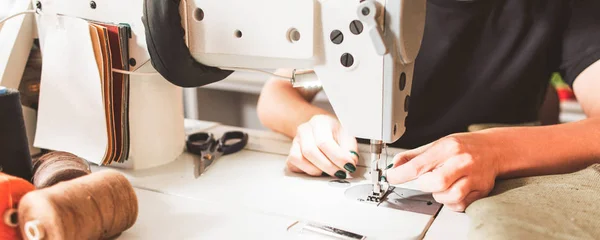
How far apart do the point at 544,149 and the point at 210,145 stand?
2.07 ft

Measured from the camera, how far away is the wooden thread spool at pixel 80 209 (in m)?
0.65

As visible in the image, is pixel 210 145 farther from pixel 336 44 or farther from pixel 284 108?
pixel 336 44

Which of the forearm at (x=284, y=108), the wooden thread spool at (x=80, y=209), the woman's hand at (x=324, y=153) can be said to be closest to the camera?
the wooden thread spool at (x=80, y=209)

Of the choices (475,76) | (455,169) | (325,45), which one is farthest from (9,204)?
(475,76)

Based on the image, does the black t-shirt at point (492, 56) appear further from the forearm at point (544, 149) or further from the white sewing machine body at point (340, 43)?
the white sewing machine body at point (340, 43)

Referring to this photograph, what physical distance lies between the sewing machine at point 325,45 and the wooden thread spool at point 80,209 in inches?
9.3

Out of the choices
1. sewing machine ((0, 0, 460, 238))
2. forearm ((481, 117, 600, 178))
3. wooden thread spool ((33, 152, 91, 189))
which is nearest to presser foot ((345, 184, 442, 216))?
sewing machine ((0, 0, 460, 238))

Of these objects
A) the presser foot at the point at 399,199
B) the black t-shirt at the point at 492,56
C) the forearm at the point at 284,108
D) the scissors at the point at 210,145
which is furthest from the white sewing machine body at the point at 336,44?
the black t-shirt at the point at 492,56

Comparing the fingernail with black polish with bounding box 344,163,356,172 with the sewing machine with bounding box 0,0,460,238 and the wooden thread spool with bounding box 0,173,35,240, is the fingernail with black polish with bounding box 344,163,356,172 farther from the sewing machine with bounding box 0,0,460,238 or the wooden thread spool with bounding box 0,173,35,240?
the wooden thread spool with bounding box 0,173,35,240

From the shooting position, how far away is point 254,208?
2.83 feet

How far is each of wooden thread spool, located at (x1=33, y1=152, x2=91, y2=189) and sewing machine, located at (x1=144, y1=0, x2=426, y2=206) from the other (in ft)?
0.65

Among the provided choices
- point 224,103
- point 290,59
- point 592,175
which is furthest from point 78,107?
point 224,103

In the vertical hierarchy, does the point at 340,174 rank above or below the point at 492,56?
below

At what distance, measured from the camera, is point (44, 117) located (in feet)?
3.36
